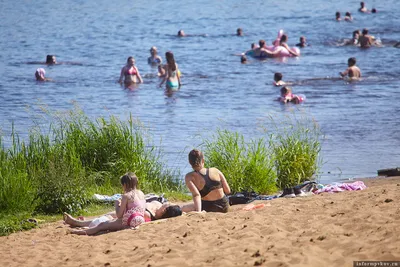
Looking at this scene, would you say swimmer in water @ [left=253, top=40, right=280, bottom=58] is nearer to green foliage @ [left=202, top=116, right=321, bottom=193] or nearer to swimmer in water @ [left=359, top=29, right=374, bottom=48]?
swimmer in water @ [left=359, top=29, right=374, bottom=48]

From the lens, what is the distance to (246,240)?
9305 millimetres

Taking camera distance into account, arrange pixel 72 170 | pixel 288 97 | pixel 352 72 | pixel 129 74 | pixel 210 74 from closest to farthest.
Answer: pixel 72 170 < pixel 288 97 < pixel 129 74 < pixel 352 72 < pixel 210 74

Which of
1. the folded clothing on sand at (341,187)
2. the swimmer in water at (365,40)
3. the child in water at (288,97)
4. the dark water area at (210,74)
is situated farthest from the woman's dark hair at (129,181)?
the swimmer in water at (365,40)

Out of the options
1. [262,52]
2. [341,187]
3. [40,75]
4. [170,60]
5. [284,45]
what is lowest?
[341,187]

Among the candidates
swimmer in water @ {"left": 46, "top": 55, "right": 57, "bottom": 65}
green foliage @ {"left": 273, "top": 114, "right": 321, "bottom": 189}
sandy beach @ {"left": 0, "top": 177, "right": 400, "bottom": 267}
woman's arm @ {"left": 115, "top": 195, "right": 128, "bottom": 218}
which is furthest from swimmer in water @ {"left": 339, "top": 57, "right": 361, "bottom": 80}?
woman's arm @ {"left": 115, "top": 195, "right": 128, "bottom": 218}

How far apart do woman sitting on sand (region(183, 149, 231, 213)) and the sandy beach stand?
1.69 ft

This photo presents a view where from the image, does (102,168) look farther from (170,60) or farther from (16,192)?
(170,60)

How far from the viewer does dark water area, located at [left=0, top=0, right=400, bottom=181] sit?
20.0 m

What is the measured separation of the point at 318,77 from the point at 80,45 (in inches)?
576

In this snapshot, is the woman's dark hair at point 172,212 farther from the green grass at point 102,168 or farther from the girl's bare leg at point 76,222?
the green grass at point 102,168

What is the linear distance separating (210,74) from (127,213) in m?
20.2

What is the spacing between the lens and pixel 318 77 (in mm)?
29969

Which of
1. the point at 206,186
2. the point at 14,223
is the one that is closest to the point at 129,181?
the point at 206,186

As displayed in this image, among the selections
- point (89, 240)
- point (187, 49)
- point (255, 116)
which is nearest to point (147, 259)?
point (89, 240)
